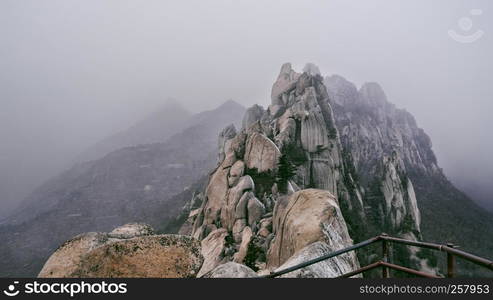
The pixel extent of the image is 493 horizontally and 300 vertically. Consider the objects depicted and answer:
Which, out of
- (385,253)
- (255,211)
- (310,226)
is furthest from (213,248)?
(385,253)

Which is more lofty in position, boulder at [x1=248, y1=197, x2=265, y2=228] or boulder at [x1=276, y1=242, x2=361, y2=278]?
boulder at [x1=276, y1=242, x2=361, y2=278]

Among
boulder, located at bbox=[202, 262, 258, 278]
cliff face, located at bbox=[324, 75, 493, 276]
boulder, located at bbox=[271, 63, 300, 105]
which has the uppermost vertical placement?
boulder, located at bbox=[271, 63, 300, 105]

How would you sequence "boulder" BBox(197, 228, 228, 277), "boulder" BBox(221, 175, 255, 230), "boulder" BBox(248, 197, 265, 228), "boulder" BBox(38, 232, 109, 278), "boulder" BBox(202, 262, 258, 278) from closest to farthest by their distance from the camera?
"boulder" BBox(202, 262, 258, 278) → "boulder" BBox(38, 232, 109, 278) → "boulder" BBox(197, 228, 228, 277) → "boulder" BBox(248, 197, 265, 228) → "boulder" BBox(221, 175, 255, 230)

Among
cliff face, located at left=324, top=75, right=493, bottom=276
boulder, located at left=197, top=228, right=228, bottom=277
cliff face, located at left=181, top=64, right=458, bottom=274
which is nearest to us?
boulder, located at left=197, top=228, right=228, bottom=277

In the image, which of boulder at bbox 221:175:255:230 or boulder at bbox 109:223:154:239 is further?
boulder at bbox 221:175:255:230

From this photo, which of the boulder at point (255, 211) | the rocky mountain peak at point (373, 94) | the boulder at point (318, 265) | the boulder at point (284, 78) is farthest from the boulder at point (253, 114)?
the rocky mountain peak at point (373, 94)

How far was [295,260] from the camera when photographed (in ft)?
33.4

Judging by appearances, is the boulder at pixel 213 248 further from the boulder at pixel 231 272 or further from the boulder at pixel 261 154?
the boulder at pixel 231 272

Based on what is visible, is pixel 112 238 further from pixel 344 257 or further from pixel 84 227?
pixel 84 227

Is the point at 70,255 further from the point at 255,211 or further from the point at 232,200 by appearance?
the point at 232,200

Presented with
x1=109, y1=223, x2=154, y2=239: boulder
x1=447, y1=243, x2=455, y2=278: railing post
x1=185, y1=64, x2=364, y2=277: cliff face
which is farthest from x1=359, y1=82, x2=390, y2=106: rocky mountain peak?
x1=447, y1=243, x2=455, y2=278: railing post

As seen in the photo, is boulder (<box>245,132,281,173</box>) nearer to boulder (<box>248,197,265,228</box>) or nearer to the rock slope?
boulder (<box>248,197,265,228</box>)

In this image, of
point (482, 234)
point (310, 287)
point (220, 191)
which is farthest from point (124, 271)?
point (482, 234)

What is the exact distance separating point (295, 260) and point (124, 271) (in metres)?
4.86
